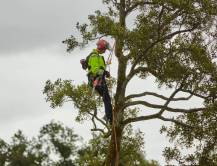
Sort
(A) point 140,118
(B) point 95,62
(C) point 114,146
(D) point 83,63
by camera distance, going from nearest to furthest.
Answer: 1. (B) point 95,62
2. (D) point 83,63
3. (C) point 114,146
4. (A) point 140,118

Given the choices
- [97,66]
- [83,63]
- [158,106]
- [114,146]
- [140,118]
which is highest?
[158,106]

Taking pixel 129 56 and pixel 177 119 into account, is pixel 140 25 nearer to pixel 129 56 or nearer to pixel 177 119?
pixel 129 56

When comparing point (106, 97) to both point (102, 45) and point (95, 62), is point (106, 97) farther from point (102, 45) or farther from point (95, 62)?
point (102, 45)

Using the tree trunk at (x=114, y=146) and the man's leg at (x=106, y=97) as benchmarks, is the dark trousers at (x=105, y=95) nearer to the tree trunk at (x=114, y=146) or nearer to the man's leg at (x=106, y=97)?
the man's leg at (x=106, y=97)

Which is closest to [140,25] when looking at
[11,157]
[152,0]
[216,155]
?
[152,0]

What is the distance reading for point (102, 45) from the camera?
1658 cm

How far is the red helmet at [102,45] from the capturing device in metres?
16.5

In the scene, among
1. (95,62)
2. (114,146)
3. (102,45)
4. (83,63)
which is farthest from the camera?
(114,146)

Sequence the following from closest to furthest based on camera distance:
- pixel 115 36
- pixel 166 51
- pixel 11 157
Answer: pixel 115 36 < pixel 166 51 < pixel 11 157

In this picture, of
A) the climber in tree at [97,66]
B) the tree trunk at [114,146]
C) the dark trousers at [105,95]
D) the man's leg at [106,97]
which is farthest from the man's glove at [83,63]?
the tree trunk at [114,146]

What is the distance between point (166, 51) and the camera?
749 inches

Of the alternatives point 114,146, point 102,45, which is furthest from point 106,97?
point 114,146

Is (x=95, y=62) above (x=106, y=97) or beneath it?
above

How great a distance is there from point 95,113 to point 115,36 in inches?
144
